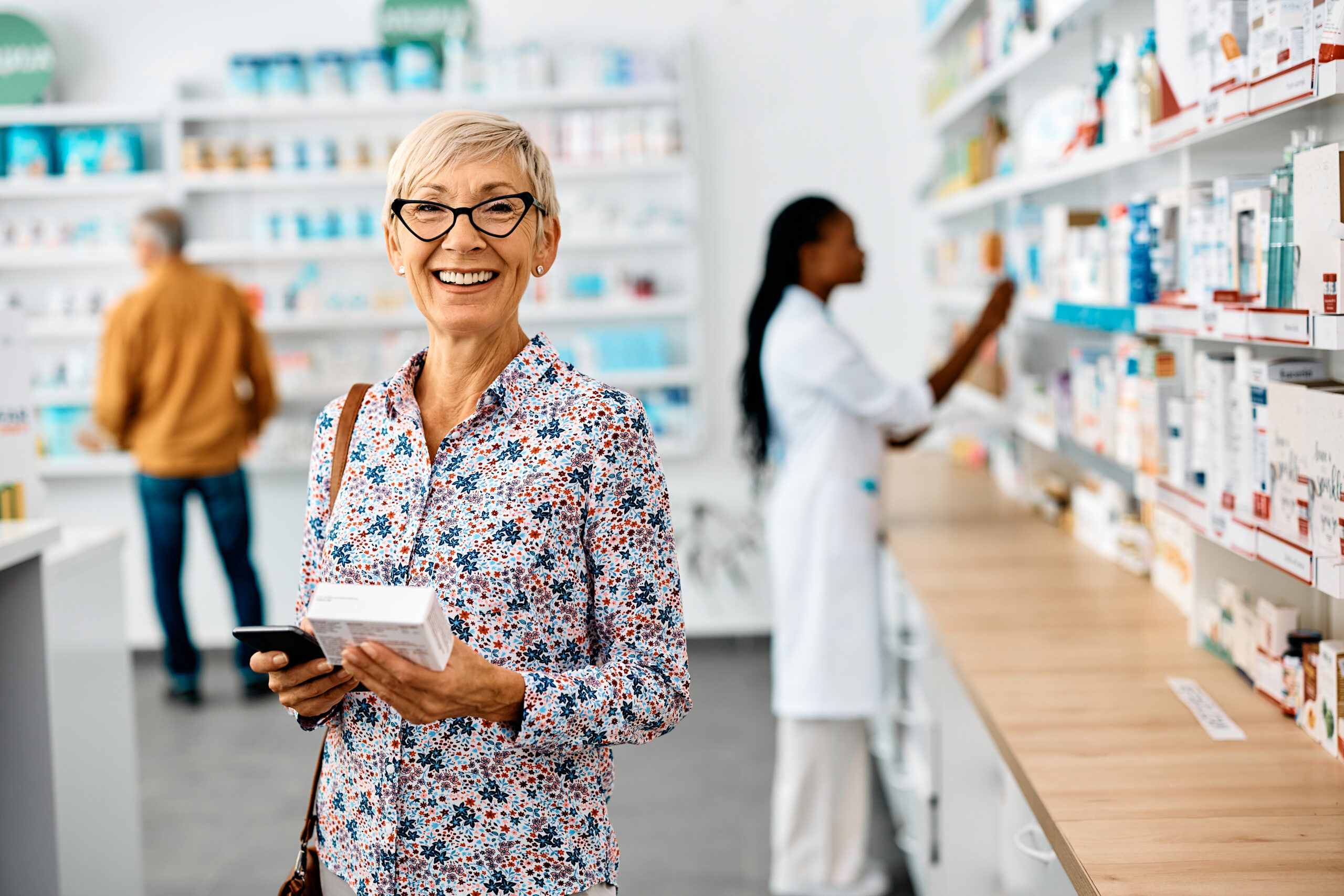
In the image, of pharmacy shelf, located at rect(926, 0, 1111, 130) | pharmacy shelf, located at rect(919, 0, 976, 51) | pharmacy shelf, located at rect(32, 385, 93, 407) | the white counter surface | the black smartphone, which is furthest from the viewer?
pharmacy shelf, located at rect(32, 385, 93, 407)

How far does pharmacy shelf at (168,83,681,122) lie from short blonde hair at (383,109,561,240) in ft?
13.6

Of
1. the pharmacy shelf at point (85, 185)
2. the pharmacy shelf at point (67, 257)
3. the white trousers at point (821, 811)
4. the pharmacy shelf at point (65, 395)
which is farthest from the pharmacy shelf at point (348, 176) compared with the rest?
the white trousers at point (821, 811)

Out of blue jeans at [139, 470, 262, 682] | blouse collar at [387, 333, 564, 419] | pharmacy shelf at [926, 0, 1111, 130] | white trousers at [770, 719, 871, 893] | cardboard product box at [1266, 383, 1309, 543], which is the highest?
pharmacy shelf at [926, 0, 1111, 130]

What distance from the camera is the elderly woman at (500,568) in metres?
1.35

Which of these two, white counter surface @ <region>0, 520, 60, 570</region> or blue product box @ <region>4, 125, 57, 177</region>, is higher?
blue product box @ <region>4, 125, 57, 177</region>

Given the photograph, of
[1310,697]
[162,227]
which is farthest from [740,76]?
[1310,697]

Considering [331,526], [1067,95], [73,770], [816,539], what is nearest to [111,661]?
[73,770]

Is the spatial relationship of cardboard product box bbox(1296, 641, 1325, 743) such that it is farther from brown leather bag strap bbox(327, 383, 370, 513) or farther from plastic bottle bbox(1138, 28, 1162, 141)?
brown leather bag strap bbox(327, 383, 370, 513)

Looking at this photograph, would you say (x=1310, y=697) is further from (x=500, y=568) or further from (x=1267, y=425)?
(x=500, y=568)

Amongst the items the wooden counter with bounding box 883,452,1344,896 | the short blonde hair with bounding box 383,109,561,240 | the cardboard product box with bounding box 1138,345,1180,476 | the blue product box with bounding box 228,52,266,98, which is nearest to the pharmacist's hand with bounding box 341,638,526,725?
the short blonde hair with bounding box 383,109,561,240

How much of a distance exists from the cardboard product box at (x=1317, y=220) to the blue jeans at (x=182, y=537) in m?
4.27

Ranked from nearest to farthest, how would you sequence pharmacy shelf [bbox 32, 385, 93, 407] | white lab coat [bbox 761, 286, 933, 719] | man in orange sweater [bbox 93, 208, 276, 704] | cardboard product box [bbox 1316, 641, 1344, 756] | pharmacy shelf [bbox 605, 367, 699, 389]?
1. cardboard product box [bbox 1316, 641, 1344, 756]
2. white lab coat [bbox 761, 286, 933, 719]
3. man in orange sweater [bbox 93, 208, 276, 704]
4. pharmacy shelf [bbox 605, 367, 699, 389]
5. pharmacy shelf [bbox 32, 385, 93, 407]

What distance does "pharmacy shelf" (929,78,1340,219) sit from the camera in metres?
1.85

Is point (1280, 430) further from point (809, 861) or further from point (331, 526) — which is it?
point (809, 861)
